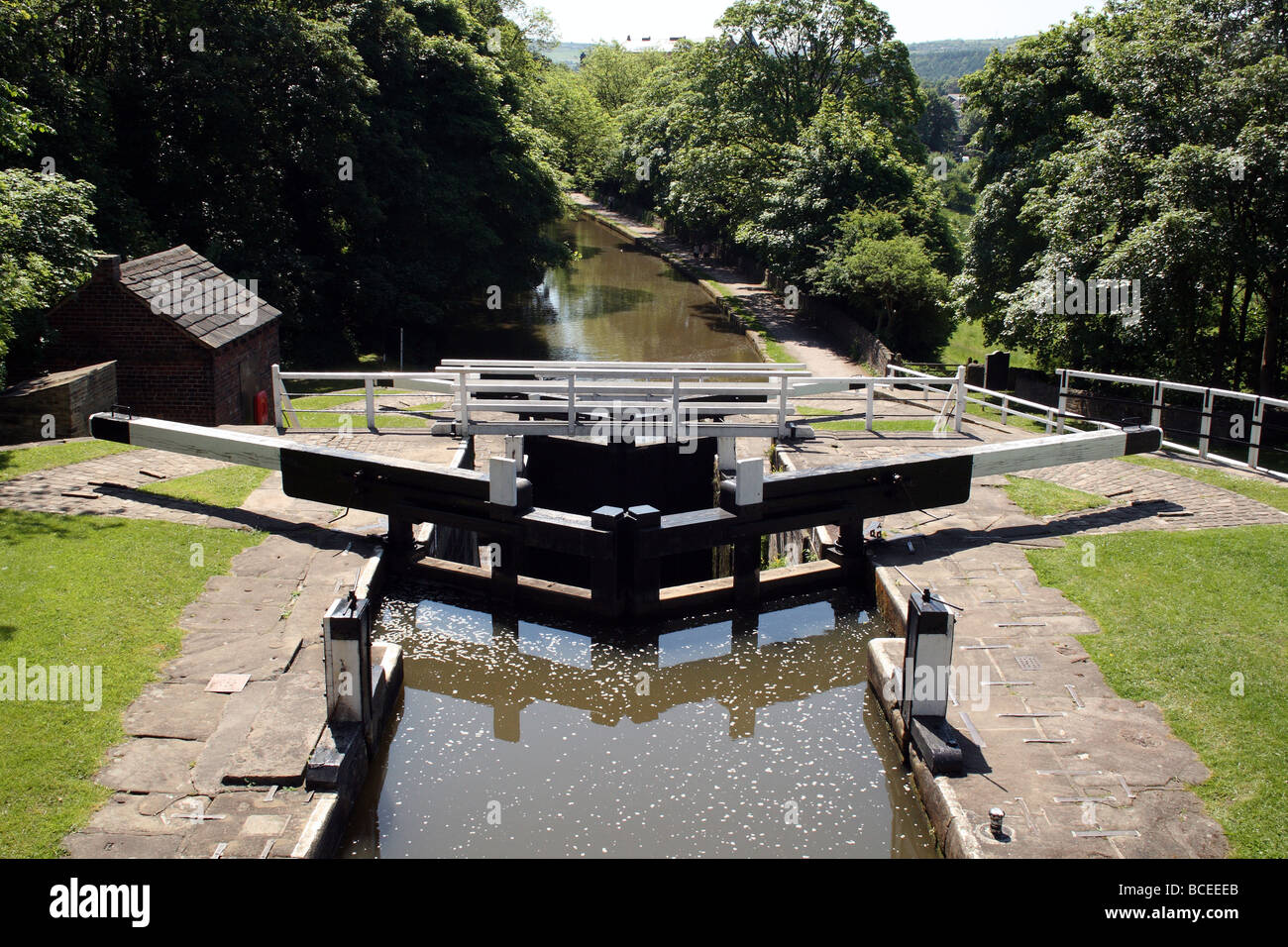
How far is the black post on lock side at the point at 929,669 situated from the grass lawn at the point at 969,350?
25.1 metres

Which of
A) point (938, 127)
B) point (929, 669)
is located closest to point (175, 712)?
point (929, 669)

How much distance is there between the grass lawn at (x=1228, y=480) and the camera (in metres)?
12.8

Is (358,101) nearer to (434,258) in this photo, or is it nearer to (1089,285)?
(434,258)

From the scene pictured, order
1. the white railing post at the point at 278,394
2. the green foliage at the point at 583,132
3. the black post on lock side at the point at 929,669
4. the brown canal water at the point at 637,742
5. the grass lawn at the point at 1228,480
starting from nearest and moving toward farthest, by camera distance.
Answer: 1. the brown canal water at the point at 637,742
2. the black post on lock side at the point at 929,669
3. the grass lawn at the point at 1228,480
4. the white railing post at the point at 278,394
5. the green foliage at the point at 583,132

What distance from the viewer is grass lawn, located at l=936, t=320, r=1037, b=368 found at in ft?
114

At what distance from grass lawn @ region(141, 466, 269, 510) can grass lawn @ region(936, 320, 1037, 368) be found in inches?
919

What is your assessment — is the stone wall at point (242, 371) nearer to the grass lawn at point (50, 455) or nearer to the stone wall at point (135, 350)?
the stone wall at point (135, 350)

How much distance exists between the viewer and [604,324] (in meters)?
36.0

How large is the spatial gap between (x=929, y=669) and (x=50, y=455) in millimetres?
11766

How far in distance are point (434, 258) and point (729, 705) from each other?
21.8m

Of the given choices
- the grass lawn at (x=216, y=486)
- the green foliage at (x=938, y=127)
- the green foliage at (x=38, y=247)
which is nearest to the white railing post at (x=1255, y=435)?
the grass lawn at (x=216, y=486)

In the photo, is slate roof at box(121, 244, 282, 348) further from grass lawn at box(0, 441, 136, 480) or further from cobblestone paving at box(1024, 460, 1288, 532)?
cobblestone paving at box(1024, 460, 1288, 532)

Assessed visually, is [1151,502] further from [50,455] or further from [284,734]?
[50,455]

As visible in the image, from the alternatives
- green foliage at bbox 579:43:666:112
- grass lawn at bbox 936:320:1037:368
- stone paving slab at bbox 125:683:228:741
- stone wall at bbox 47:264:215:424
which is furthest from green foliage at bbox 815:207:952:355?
green foliage at bbox 579:43:666:112
